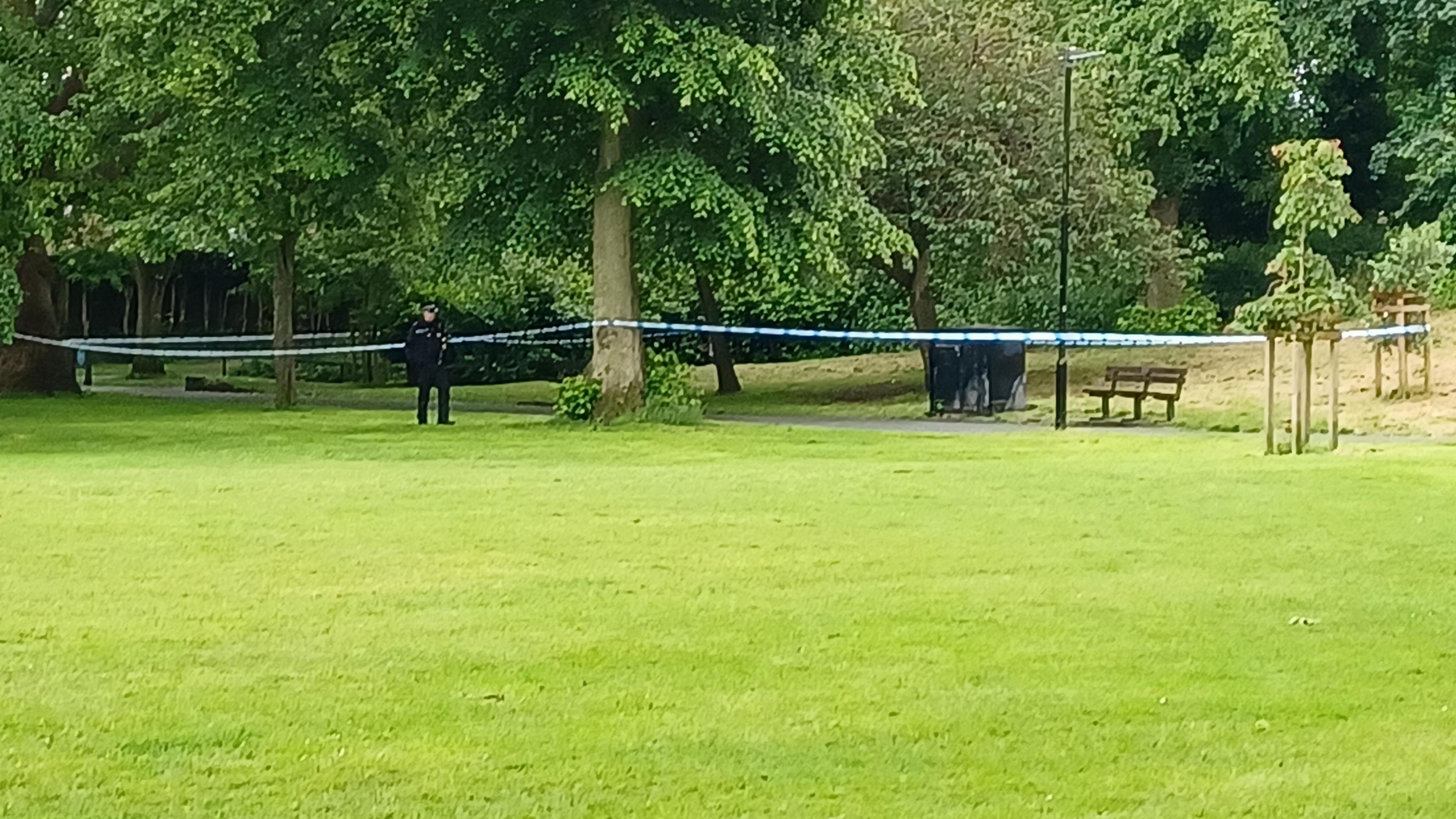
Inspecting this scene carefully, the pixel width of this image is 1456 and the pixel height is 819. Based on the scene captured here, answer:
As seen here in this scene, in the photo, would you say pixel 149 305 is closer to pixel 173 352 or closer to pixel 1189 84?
pixel 173 352

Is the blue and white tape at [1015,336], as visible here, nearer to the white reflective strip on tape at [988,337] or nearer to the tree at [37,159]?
the white reflective strip on tape at [988,337]

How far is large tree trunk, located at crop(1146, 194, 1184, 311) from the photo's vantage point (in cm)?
4106

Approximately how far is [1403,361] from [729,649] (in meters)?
23.0

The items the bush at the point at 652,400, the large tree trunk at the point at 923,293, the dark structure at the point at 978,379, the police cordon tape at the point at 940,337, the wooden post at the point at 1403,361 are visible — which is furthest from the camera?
the large tree trunk at the point at 923,293

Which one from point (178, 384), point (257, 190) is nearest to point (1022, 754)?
point (257, 190)

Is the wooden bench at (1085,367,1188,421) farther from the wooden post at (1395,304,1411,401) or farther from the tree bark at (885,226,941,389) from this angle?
the tree bark at (885,226,941,389)

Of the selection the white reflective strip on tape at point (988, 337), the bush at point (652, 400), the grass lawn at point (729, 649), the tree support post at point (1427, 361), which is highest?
the white reflective strip on tape at point (988, 337)

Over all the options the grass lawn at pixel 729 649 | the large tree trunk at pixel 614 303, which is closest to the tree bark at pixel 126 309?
the large tree trunk at pixel 614 303

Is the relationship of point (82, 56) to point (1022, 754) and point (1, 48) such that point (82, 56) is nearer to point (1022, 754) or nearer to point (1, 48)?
point (1, 48)

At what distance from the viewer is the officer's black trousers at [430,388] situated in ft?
93.2

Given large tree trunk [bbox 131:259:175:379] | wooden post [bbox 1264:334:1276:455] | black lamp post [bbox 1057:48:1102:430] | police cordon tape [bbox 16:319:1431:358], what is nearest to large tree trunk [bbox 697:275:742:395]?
police cordon tape [bbox 16:319:1431:358]

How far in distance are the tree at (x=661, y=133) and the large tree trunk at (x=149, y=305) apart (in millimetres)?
22196

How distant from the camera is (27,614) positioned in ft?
32.7

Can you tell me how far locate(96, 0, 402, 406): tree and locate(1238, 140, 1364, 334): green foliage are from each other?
1209 cm
